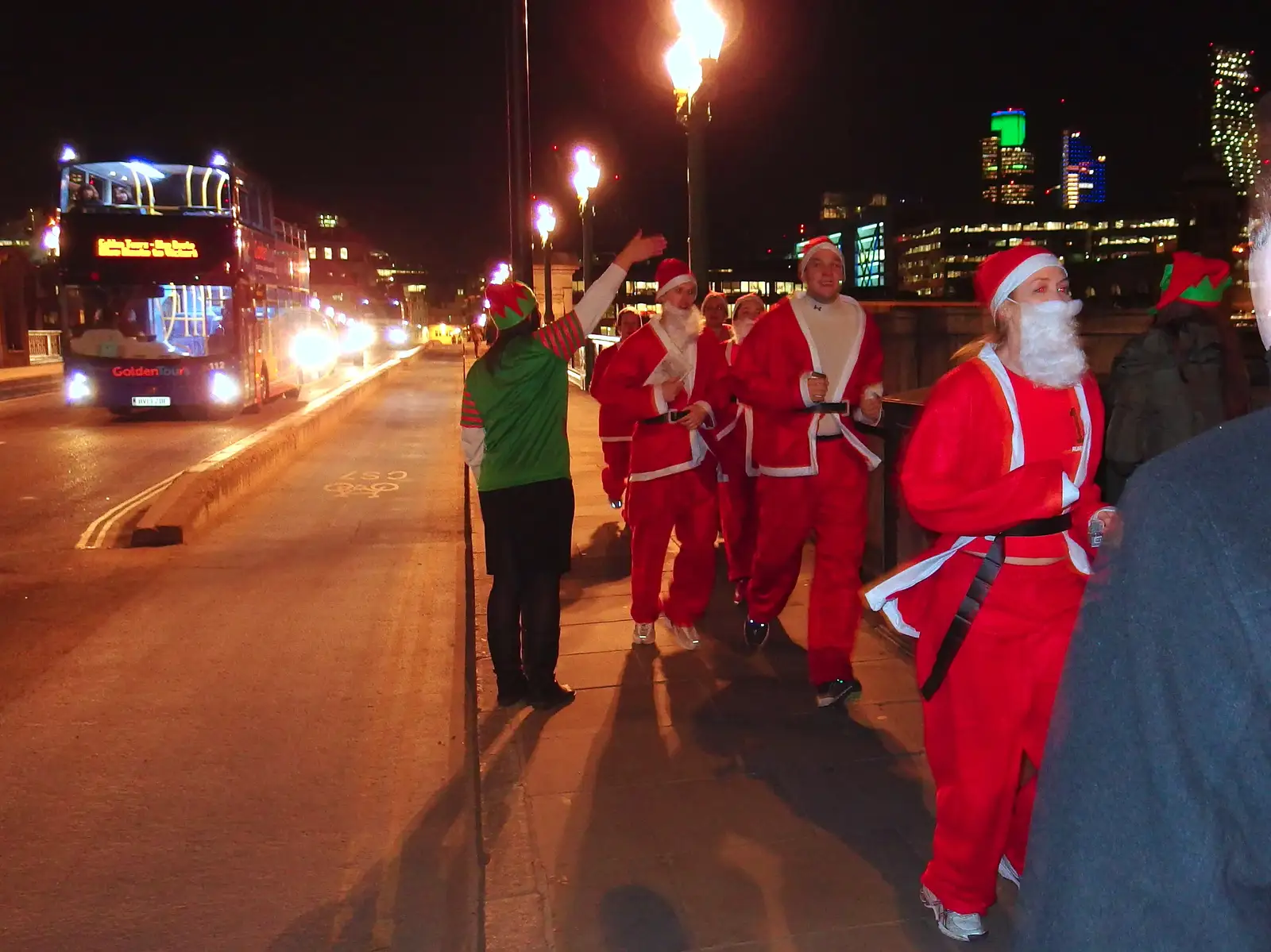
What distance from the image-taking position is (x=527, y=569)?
500cm

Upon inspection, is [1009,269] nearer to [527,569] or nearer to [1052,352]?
[1052,352]

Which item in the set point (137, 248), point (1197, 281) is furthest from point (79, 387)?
point (1197, 281)

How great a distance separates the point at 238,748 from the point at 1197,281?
506 cm

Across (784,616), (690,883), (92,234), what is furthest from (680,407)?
(92,234)

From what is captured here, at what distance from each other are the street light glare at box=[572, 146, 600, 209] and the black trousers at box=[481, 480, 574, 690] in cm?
1382

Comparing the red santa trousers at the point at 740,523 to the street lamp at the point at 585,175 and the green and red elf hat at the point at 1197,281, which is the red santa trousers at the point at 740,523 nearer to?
the green and red elf hat at the point at 1197,281

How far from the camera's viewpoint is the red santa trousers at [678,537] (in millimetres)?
5512

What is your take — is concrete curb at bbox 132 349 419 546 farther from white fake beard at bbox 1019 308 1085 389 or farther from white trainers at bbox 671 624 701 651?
white fake beard at bbox 1019 308 1085 389

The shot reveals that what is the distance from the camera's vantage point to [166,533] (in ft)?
30.7

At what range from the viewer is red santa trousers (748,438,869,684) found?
4684 millimetres

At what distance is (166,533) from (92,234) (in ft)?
35.4

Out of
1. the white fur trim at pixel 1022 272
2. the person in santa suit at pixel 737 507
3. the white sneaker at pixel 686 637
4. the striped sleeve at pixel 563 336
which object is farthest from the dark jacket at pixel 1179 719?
the person in santa suit at pixel 737 507

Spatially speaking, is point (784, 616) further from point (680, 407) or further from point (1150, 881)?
point (1150, 881)

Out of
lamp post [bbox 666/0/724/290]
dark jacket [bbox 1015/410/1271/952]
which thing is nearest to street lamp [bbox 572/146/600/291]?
lamp post [bbox 666/0/724/290]
